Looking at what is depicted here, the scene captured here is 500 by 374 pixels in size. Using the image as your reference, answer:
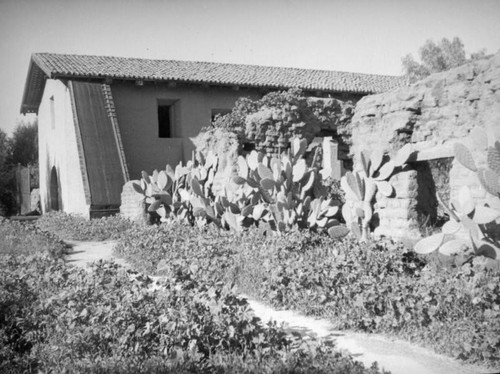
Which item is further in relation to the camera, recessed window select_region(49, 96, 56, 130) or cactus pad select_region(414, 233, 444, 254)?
recessed window select_region(49, 96, 56, 130)

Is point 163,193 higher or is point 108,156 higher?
point 108,156

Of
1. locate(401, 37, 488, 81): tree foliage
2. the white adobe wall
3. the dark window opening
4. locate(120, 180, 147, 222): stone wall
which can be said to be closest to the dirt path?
locate(120, 180, 147, 222): stone wall

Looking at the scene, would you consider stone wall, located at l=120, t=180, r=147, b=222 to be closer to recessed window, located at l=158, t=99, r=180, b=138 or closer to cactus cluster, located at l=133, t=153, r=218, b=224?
cactus cluster, located at l=133, t=153, r=218, b=224

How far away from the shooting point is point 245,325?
4133mm

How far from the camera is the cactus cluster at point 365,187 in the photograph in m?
7.61

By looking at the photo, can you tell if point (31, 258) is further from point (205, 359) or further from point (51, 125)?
point (51, 125)

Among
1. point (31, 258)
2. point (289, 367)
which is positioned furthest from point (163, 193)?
point (289, 367)

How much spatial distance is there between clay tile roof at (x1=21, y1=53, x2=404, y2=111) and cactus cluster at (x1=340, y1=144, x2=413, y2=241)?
1147cm

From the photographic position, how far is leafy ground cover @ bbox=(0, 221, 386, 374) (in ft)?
12.2

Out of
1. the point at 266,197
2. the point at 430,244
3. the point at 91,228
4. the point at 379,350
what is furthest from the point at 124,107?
the point at 379,350

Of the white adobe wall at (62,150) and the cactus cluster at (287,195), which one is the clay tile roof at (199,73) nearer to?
the white adobe wall at (62,150)

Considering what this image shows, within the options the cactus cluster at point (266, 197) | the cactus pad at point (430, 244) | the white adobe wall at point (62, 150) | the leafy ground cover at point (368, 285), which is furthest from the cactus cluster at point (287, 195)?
the white adobe wall at point (62, 150)

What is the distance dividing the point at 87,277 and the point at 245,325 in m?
1.96

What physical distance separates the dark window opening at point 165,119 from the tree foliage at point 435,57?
1692 centimetres
